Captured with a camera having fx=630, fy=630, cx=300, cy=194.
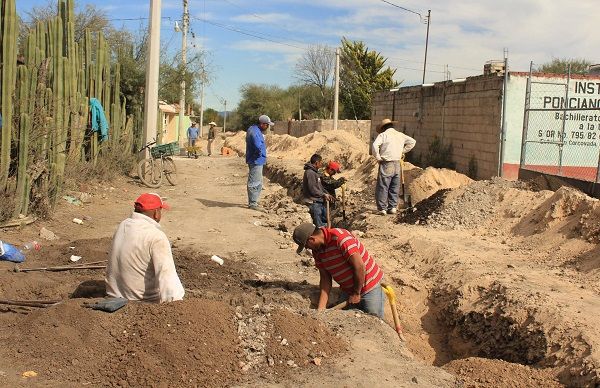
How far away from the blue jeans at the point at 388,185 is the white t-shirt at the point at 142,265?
6979 mm

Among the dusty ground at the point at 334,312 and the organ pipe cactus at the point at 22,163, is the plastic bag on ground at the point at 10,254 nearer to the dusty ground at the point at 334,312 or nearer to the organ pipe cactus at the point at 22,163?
the dusty ground at the point at 334,312

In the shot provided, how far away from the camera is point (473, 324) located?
6.57 m

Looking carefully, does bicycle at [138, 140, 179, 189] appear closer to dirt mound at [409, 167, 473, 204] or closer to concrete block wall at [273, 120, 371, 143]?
dirt mound at [409, 167, 473, 204]

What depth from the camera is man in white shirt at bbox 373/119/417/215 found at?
1152 cm

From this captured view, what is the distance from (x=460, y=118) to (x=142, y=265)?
13638 mm

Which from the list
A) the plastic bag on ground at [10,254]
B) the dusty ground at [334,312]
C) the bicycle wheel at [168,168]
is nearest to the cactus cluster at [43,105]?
the dusty ground at [334,312]

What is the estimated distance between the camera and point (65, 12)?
12.4 meters

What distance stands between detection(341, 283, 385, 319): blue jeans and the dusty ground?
350mm

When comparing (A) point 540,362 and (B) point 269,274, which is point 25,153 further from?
(A) point 540,362

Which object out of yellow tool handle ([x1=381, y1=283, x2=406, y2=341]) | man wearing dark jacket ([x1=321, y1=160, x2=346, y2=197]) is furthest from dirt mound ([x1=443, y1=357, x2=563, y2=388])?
man wearing dark jacket ([x1=321, y1=160, x2=346, y2=197])

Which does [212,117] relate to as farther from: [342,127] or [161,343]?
[161,343]

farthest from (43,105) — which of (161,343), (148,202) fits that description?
(161,343)

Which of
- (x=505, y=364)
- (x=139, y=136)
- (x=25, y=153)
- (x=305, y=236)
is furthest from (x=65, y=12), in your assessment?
(x=505, y=364)

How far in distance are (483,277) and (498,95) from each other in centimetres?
859
